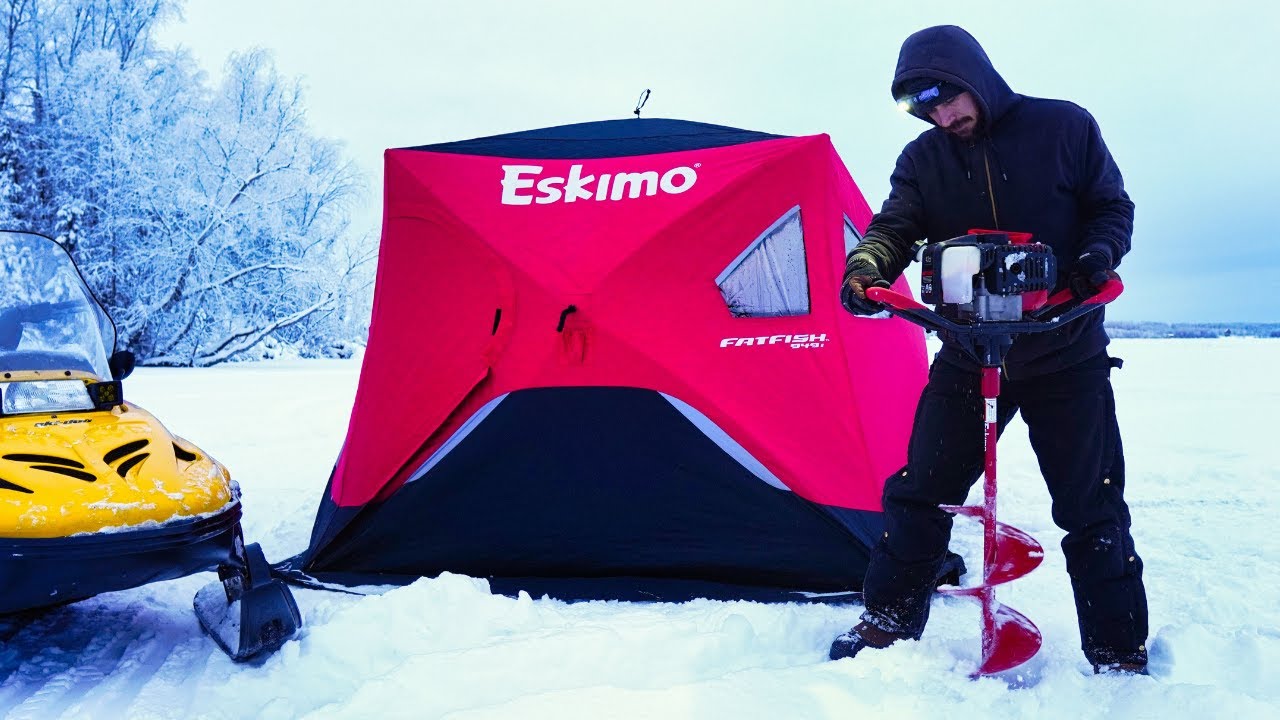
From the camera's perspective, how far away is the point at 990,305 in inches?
74.4

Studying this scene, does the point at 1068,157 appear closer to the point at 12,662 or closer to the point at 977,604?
the point at 977,604

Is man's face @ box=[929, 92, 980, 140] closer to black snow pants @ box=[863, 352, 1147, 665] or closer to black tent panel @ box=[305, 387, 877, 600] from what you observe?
black snow pants @ box=[863, 352, 1147, 665]

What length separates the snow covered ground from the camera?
→ 1.79 meters

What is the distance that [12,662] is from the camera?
97.3 inches

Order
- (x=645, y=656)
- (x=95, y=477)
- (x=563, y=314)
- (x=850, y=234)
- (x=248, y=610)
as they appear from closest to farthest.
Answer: (x=645, y=656) → (x=95, y=477) → (x=248, y=610) → (x=563, y=314) → (x=850, y=234)

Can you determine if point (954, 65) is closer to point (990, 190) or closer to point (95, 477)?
point (990, 190)

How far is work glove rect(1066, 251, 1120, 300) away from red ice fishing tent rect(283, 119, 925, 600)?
130 cm

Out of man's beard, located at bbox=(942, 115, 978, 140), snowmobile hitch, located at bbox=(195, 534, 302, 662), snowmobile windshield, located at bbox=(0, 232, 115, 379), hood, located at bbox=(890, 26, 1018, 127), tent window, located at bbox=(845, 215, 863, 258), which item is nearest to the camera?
hood, located at bbox=(890, 26, 1018, 127)

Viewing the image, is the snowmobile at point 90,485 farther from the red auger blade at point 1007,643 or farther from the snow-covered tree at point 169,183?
the snow-covered tree at point 169,183

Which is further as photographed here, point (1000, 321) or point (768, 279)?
point (768, 279)

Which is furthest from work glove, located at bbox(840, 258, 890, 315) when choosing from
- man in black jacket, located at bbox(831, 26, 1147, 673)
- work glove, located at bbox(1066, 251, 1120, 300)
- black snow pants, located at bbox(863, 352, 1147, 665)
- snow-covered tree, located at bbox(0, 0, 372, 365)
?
snow-covered tree, located at bbox(0, 0, 372, 365)

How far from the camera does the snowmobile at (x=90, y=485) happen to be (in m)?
2.17

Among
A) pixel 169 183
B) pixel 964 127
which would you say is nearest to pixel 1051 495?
pixel 964 127

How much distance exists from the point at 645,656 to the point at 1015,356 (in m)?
1.22
